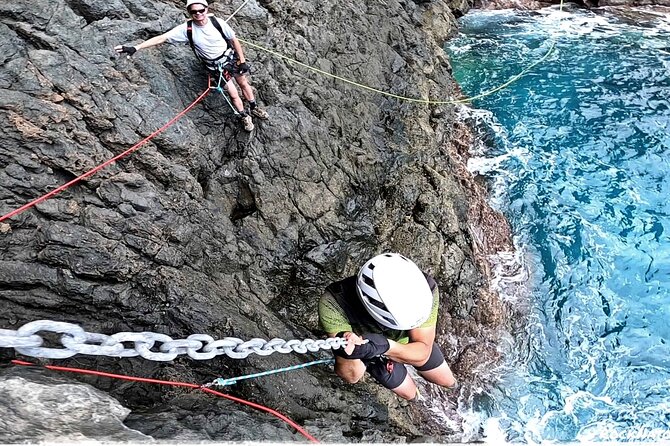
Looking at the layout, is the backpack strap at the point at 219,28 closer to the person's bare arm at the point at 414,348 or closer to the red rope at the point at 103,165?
the red rope at the point at 103,165

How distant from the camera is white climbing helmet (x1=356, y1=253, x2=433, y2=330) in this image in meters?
4.07

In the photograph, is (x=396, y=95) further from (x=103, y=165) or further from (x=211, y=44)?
(x=103, y=165)

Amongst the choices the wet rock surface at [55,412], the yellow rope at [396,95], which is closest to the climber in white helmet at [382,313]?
the wet rock surface at [55,412]

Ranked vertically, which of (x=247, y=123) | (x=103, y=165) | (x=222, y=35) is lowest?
(x=103, y=165)

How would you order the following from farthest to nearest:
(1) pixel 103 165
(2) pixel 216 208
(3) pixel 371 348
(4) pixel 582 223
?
1. (4) pixel 582 223
2. (2) pixel 216 208
3. (1) pixel 103 165
4. (3) pixel 371 348

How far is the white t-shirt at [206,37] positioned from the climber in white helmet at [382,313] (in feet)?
12.1

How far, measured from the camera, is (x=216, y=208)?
255 inches

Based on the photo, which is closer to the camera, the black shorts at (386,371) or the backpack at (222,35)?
the black shorts at (386,371)

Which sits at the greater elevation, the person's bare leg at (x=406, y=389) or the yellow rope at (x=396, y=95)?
the yellow rope at (x=396, y=95)

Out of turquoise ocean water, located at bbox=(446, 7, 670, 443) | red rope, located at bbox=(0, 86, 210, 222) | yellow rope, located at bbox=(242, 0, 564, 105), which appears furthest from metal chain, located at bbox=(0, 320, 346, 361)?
yellow rope, located at bbox=(242, 0, 564, 105)

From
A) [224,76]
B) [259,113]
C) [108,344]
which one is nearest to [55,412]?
[108,344]

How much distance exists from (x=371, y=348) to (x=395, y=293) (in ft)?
1.61

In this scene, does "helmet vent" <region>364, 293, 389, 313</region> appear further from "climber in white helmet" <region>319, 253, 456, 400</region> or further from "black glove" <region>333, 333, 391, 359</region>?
"black glove" <region>333, 333, 391, 359</region>

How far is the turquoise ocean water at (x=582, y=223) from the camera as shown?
743cm
